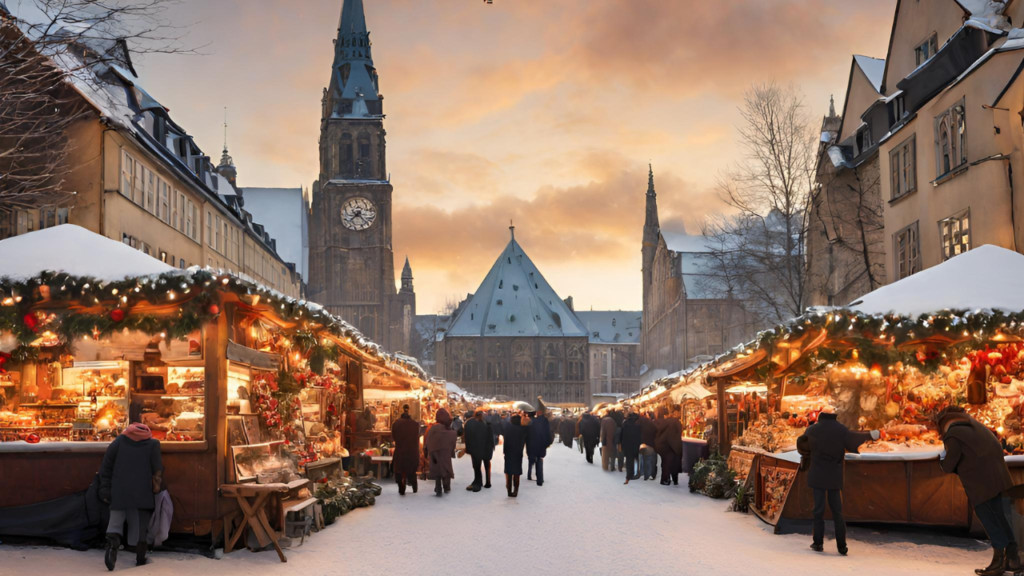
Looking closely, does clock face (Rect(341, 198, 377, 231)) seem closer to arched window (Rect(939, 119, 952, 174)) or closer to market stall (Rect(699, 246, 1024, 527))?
arched window (Rect(939, 119, 952, 174))

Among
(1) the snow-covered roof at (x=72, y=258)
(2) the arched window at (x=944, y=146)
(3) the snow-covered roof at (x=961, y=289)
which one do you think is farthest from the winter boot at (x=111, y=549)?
(2) the arched window at (x=944, y=146)

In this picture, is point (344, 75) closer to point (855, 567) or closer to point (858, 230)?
point (858, 230)

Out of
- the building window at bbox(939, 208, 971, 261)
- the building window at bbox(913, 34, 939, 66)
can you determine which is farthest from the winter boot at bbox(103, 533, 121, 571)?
the building window at bbox(913, 34, 939, 66)

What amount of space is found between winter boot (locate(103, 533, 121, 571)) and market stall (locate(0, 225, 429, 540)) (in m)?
1.12

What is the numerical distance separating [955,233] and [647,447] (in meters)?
8.46

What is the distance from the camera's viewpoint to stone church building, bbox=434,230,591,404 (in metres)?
105

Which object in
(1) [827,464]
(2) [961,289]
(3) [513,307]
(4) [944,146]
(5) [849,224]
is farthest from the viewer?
(3) [513,307]

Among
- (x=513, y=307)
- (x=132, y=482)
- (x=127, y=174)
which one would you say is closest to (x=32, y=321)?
(x=132, y=482)

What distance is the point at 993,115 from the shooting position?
1989 cm

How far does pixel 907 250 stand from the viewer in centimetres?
2488

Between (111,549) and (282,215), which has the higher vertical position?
(282,215)

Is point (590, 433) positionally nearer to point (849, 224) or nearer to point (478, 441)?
point (849, 224)

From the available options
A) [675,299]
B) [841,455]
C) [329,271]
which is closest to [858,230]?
[841,455]

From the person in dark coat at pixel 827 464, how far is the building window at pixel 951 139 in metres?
11.4
